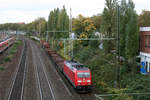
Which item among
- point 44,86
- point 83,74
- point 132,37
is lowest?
point 44,86

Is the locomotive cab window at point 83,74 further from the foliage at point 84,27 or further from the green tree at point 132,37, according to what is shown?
the foliage at point 84,27

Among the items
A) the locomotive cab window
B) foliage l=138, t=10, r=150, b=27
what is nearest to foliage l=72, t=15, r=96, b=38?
foliage l=138, t=10, r=150, b=27

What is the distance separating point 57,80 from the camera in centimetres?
2742

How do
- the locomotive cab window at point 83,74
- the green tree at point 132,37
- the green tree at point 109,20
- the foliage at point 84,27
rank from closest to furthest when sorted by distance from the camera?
1. the locomotive cab window at point 83,74
2. the green tree at point 132,37
3. the green tree at point 109,20
4. the foliage at point 84,27

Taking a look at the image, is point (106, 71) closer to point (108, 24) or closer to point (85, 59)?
point (108, 24)

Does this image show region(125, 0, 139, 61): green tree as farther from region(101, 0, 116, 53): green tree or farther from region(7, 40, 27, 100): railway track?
region(7, 40, 27, 100): railway track

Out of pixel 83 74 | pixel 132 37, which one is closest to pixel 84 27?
pixel 132 37

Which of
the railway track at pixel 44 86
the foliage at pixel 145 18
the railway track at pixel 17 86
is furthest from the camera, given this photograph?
the foliage at pixel 145 18

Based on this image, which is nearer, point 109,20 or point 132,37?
point 132,37

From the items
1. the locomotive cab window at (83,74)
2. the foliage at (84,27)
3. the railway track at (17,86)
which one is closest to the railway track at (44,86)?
the railway track at (17,86)

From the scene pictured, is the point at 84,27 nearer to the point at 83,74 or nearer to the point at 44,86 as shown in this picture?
the point at 44,86

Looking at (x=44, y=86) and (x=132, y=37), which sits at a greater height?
(x=132, y=37)

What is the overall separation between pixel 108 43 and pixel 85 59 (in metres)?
9.10

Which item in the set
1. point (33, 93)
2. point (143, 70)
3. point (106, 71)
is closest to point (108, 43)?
point (106, 71)
